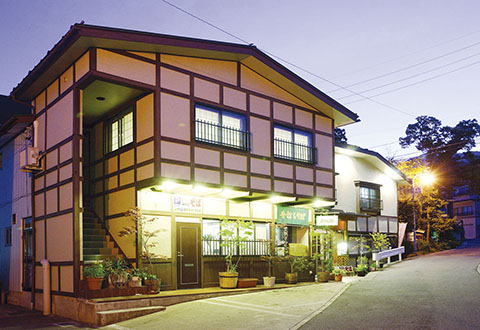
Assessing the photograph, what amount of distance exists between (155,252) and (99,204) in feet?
11.5

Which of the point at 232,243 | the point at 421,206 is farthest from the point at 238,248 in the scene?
the point at 421,206

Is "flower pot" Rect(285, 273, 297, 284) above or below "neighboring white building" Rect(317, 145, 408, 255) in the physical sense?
below

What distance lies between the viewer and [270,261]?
63.9ft

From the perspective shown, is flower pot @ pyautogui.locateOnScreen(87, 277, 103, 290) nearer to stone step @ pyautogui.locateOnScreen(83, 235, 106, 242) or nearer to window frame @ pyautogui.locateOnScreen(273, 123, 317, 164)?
stone step @ pyautogui.locateOnScreen(83, 235, 106, 242)

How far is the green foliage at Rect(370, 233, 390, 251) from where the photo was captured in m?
30.6

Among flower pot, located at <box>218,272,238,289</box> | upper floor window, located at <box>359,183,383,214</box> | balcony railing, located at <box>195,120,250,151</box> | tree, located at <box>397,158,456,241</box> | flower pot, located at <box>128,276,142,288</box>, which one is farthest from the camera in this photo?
tree, located at <box>397,158,456,241</box>

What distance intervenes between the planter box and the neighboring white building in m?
10.1

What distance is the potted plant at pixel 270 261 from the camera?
61.0 ft

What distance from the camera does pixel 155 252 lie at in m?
15.9

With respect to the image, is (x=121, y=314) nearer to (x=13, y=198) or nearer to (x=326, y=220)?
(x=13, y=198)

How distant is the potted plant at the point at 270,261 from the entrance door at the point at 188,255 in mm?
2888

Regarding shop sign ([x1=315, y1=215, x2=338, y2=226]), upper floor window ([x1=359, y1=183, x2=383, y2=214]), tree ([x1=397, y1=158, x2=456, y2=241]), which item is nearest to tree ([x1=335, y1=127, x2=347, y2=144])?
tree ([x1=397, y1=158, x2=456, y2=241])

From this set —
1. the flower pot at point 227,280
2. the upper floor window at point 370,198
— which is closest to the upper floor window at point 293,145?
the flower pot at point 227,280

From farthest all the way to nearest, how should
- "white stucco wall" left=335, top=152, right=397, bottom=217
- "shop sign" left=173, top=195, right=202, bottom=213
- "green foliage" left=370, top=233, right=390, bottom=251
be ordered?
"green foliage" left=370, top=233, right=390, bottom=251 → "white stucco wall" left=335, top=152, right=397, bottom=217 → "shop sign" left=173, top=195, right=202, bottom=213
